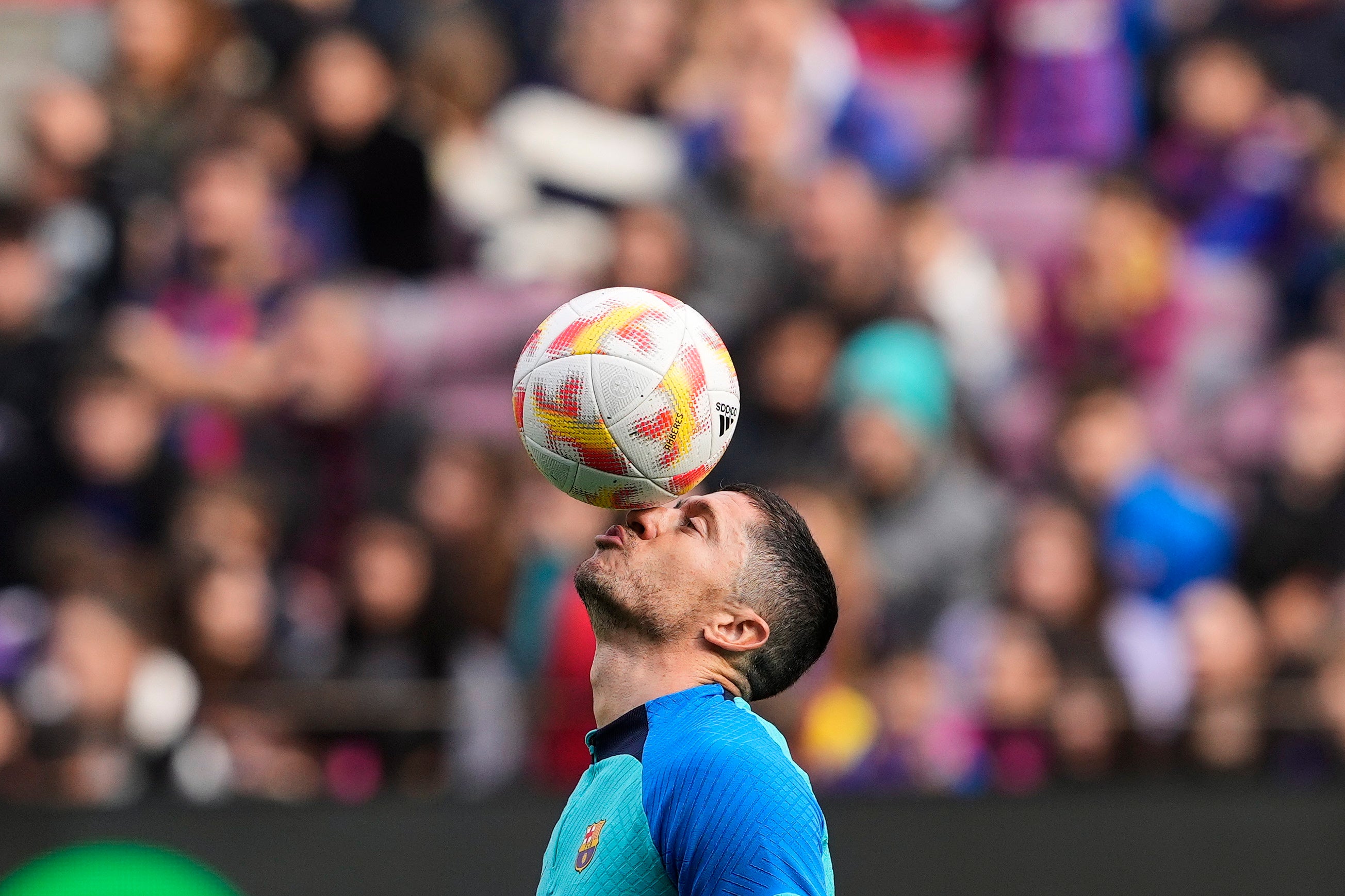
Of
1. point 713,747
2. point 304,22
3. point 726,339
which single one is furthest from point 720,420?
point 304,22

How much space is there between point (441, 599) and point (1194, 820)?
3.51 m

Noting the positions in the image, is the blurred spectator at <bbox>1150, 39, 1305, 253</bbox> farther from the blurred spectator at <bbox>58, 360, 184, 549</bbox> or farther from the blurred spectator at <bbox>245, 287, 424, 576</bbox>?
the blurred spectator at <bbox>58, 360, 184, 549</bbox>

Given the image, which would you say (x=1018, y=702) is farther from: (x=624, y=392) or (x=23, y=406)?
(x=23, y=406)

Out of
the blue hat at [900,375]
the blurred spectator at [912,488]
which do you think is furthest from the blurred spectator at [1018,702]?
the blue hat at [900,375]

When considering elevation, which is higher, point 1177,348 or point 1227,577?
point 1177,348

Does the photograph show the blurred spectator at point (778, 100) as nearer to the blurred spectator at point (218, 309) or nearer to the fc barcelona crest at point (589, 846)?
the blurred spectator at point (218, 309)

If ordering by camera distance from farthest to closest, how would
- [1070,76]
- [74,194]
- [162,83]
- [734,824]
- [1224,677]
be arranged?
[1070,76] → [162,83] → [74,194] → [1224,677] → [734,824]

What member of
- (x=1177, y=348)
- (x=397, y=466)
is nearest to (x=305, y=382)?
(x=397, y=466)

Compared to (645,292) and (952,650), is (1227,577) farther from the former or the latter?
(645,292)

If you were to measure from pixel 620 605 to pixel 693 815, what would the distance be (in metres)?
0.67

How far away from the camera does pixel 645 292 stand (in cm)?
446

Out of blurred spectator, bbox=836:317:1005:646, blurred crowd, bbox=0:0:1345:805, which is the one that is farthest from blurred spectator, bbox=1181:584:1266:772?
blurred spectator, bbox=836:317:1005:646

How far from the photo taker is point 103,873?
7207 mm

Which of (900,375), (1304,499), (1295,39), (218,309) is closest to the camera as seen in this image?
(1304,499)
